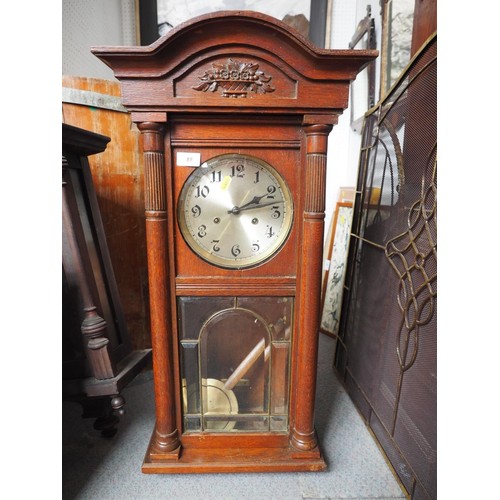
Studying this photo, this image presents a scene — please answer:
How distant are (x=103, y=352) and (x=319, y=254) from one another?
786 millimetres

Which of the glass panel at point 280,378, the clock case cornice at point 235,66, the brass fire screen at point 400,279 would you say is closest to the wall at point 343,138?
the brass fire screen at point 400,279

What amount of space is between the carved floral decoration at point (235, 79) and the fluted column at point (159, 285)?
0.19 metres

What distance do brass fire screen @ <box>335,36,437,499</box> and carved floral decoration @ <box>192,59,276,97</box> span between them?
1.71ft

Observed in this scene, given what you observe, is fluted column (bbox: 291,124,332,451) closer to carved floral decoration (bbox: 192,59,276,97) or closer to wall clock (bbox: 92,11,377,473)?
wall clock (bbox: 92,11,377,473)

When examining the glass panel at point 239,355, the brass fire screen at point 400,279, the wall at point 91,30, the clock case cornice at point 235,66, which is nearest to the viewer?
the clock case cornice at point 235,66

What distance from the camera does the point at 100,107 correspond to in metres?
1.44

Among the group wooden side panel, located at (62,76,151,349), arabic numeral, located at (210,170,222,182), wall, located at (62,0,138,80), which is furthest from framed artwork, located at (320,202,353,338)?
wall, located at (62,0,138,80)

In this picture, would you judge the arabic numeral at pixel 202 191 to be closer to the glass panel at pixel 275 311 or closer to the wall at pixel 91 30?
the glass panel at pixel 275 311

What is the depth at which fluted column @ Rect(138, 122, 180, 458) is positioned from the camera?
93 cm

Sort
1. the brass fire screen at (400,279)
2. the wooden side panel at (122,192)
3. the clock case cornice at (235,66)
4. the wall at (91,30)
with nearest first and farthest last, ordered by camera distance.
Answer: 1. the clock case cornice at (235,66)
2. the brass fire screen at (400,279)
3. the wooden side panel at (122,192)
4. the wall at (91,30)

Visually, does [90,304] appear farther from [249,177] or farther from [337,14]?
[337,14]

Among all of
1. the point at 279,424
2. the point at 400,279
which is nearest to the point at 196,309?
the point at 279,424

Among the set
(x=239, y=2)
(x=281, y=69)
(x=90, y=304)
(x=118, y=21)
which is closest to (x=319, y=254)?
(x=281, y=69)

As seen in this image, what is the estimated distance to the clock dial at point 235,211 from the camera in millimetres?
986
